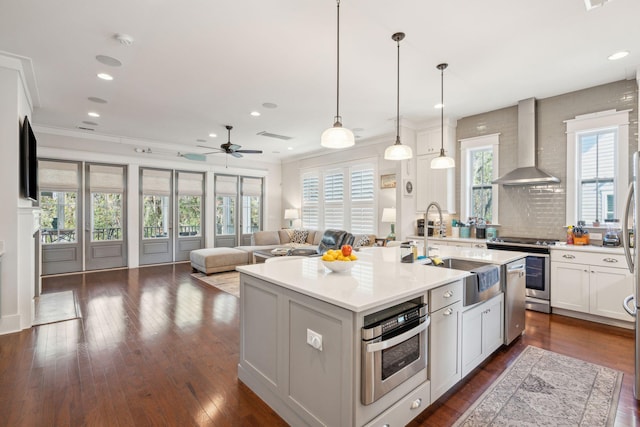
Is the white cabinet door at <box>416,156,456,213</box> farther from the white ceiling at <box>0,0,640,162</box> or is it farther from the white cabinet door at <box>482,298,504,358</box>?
the white cabinet door at <box>482,298,504,358</box>

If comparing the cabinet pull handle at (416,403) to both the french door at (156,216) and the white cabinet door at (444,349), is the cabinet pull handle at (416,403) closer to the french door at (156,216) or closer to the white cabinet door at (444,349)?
the white cabinet door at (444,349)

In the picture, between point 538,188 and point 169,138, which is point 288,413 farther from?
point 169,138

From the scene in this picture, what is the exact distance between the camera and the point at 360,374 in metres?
1.54

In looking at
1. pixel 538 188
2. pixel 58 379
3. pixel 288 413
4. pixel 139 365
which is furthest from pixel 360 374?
pixel 538 188

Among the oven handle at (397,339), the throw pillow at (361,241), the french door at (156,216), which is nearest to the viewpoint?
the oven handle at (397,339)

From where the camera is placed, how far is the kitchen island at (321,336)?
1560mm

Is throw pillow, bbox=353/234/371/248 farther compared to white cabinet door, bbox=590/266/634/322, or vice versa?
throw pillow, bbox=353/234/371/248

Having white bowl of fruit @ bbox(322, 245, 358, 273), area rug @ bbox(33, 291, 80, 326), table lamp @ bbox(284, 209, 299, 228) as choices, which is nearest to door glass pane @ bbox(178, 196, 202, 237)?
table lamp @ bbox(284, 209, 299, 228)

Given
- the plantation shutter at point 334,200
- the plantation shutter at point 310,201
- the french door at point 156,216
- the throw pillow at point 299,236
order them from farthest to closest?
the plantation shutter at point 310,201, the throw pillow at point 299,236, the plantation shutter at point 334,200, the french door at point 156,216

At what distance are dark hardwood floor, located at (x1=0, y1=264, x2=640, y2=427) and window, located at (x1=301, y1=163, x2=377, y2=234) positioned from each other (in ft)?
12.3

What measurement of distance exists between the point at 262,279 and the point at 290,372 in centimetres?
62

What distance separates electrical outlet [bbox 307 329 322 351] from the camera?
1.68m

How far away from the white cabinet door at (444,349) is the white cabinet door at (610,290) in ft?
8.82

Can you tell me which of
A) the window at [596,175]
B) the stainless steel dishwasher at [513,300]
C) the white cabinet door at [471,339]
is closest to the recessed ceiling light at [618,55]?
the window at [596,175]
